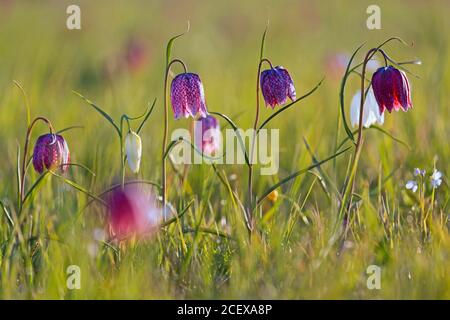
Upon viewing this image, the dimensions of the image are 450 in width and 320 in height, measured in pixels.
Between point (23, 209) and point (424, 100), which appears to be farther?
point (424, 100)

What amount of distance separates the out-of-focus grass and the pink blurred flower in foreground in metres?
0.04

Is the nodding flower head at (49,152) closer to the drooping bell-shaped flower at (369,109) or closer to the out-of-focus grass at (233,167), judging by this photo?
the out-of-focus grass at (233,167)

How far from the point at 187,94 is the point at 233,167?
78cm

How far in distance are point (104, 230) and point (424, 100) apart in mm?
1644

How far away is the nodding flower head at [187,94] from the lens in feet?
5.85

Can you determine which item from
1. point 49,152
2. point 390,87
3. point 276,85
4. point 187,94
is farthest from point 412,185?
point 49,152

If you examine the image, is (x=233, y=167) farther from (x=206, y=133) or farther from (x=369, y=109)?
(x=369, y=109)

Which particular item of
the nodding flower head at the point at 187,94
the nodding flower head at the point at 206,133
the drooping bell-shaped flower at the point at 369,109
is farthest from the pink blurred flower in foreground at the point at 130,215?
the drooping bell-shaped flower at the point at 369,109

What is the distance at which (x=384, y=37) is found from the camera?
16.3 feet

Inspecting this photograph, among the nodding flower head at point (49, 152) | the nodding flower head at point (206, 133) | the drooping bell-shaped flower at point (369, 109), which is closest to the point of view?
the nodding flower head at point (49, 152)

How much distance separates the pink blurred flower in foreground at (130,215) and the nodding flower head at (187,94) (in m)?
0.20

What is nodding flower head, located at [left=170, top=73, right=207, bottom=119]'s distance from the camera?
1.78 meters
